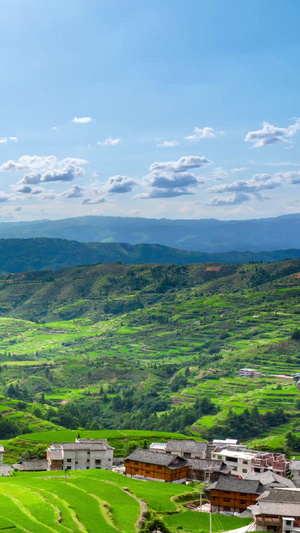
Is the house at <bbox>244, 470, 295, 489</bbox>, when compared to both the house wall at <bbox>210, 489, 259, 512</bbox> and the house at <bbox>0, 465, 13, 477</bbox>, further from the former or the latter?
the house at <bbox>0, 465, 13, 477</bbox>

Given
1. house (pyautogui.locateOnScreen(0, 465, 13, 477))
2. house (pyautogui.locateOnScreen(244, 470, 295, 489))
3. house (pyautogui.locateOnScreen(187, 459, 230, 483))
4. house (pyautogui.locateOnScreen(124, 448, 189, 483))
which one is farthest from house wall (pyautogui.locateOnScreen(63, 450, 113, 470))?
house (pyautogui.locateOnScreen(244, 470, 295, 489))

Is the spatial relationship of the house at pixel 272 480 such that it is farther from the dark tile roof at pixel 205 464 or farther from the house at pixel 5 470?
the house at pixel 5 470

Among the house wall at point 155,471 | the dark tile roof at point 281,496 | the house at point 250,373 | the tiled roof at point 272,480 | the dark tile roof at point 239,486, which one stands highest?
the dark tile roof at point 281,496

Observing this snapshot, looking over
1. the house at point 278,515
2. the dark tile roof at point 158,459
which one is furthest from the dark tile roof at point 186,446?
the house at point 278,515

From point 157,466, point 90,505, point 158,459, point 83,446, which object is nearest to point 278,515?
point 90,505

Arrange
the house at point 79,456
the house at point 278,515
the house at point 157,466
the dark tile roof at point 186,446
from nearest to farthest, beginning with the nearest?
the house at point 278,515, the house at point 157,466, the house at point 79,456, the dark tile roof at point 186,446
